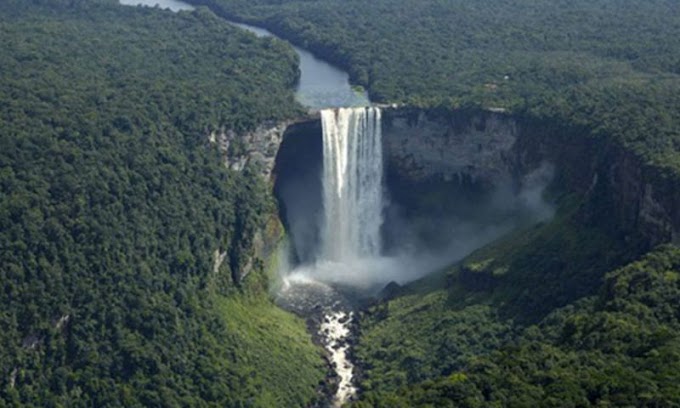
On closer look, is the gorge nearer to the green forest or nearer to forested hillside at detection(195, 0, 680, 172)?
the green forest

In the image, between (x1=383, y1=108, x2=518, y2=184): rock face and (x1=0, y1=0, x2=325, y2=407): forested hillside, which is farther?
(x1=383, y1=108, x2=518, y2=184): rock face

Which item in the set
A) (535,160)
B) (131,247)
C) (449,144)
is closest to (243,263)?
(131,247)

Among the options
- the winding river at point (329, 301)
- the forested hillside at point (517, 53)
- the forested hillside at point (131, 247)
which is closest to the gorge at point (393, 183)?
the winding river at point (329, 301)

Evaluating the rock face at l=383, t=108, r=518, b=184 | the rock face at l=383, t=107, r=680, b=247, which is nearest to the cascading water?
the rock face at l=383, t=108, r=518, b=184

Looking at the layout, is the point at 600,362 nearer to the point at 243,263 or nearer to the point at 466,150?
the point at 243,263

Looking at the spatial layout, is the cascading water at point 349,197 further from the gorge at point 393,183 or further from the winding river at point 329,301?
the winding river at point 329,301

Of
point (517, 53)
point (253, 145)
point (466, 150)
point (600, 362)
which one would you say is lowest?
point (600, 362)

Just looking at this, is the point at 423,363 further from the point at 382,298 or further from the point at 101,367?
→ the point at 101,367
